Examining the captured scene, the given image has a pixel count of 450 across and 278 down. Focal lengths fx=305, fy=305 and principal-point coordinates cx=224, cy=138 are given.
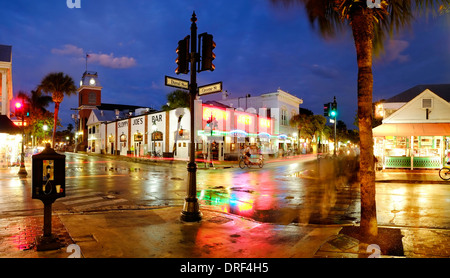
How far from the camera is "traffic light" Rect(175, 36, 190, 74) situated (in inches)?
304

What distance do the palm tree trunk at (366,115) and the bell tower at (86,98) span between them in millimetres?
68065

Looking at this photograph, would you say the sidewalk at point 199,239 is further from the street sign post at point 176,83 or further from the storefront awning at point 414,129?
the storefront awning at point 414,129

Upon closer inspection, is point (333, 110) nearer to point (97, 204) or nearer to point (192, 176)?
point (192, 176)

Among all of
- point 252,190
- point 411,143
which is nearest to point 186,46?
point 252,190

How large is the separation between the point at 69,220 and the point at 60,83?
3269 centimetres

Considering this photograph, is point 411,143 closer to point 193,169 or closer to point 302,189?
point 302,189

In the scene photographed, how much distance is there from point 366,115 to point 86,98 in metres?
72.1

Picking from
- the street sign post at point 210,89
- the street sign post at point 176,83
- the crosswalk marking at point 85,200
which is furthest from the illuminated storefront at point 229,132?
the street sign post at point 176,83

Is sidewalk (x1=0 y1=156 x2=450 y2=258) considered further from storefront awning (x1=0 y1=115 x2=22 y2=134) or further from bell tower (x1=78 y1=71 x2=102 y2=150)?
bell tower (x1=78 y1=71 x2=102 y2=150)

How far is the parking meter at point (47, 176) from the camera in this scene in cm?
508

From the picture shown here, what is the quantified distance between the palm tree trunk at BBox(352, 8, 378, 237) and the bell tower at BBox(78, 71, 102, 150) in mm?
68065

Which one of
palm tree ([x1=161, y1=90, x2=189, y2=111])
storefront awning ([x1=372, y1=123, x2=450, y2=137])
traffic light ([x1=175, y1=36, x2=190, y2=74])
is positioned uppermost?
palm tree ([x1=161, y1=90, x2=189, y2=111])

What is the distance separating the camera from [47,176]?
204 inches

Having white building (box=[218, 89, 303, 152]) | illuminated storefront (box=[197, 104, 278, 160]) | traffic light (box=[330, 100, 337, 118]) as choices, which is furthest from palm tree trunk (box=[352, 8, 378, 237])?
white building (box=[218, 89, 303, 152])
